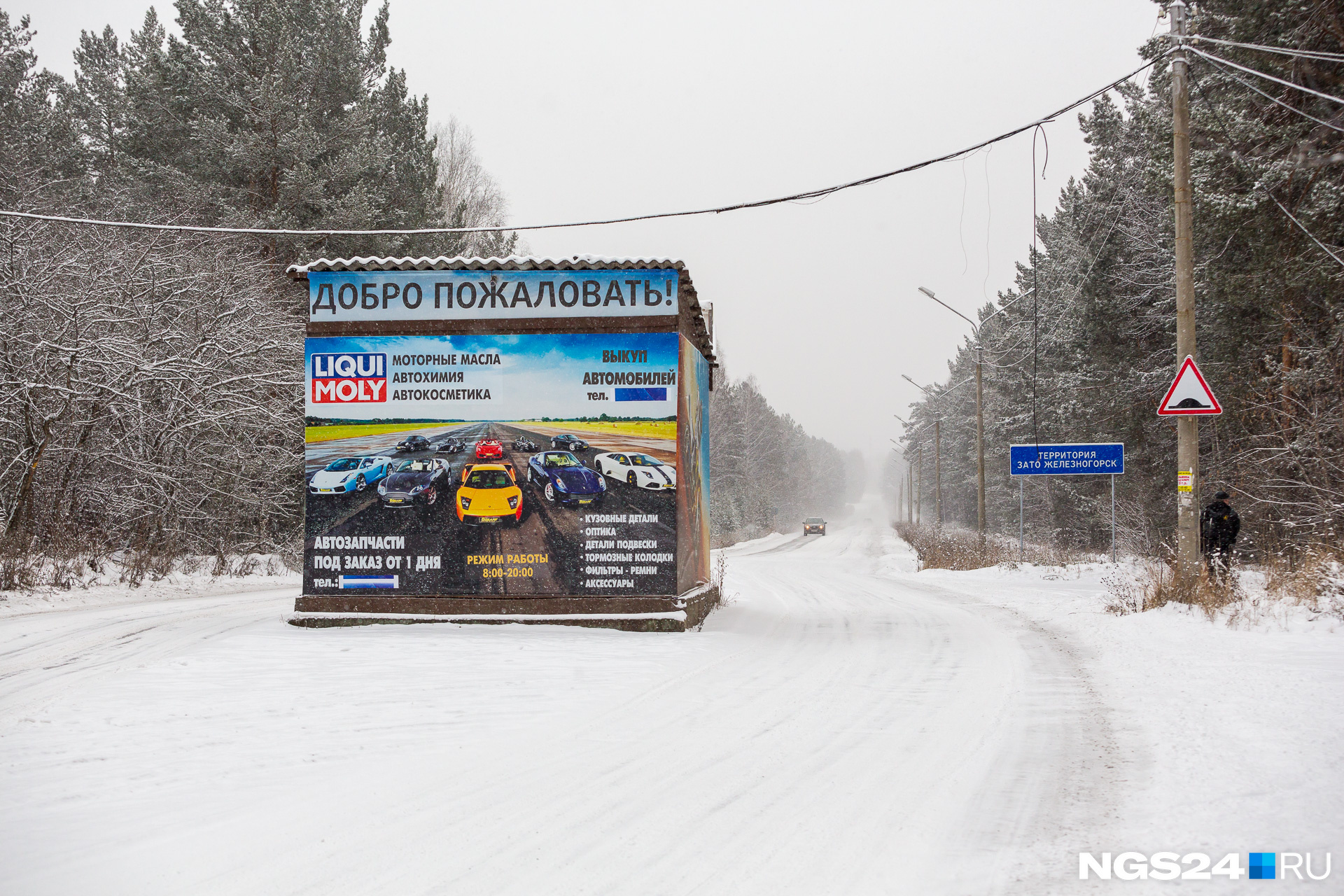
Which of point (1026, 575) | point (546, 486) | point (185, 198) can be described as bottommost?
point (1026, 575)

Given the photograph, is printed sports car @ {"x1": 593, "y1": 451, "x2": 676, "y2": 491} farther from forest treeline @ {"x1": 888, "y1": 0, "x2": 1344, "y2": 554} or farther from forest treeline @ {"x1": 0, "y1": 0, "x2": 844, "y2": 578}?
forest treeline @ {"x1": 0, "y1": 0, "x2": 844, "y2": 578}

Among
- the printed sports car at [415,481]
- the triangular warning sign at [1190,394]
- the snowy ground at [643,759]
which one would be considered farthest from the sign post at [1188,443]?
the printed sports car at [415,481]

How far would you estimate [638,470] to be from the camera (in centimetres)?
1105

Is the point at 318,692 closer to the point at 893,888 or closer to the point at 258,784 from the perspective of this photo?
the point at 258,784

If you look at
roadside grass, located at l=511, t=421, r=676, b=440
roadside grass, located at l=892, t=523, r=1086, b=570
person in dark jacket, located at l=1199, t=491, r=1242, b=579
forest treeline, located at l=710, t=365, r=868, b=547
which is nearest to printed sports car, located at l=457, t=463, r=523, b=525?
roadside grass, located at l=511, t=421, r=676, b=440

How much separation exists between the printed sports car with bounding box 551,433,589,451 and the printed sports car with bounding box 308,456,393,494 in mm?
2055

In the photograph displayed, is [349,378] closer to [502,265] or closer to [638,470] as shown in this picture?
[502,265]

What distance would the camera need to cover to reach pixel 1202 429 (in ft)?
88.7

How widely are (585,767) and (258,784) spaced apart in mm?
1921

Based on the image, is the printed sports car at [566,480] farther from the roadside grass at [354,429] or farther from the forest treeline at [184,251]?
the forest treeline at [184,251]

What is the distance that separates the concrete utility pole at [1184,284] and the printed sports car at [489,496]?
28.7ft

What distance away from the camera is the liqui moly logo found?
37.0ft

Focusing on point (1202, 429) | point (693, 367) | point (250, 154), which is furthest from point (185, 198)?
point (1202, 429)

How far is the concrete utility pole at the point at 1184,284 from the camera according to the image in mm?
12164
